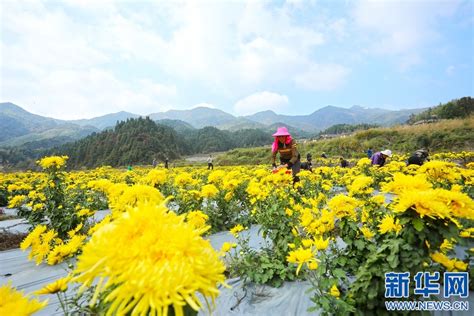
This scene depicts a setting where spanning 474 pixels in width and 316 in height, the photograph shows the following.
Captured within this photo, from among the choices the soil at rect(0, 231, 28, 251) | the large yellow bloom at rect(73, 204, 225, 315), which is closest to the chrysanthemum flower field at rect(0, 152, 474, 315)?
the large yellow bloom at rect(73, 204, 225, 315)

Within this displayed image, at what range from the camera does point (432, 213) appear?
1646 mm

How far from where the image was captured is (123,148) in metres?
70.9

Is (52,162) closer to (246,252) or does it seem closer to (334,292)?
(246,252)

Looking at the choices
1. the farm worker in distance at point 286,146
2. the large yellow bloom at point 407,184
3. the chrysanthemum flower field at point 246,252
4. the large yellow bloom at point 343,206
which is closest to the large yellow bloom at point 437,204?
the chrysanthemum flower field at point 246,252

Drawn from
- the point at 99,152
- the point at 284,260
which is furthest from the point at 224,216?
the point at 99,152

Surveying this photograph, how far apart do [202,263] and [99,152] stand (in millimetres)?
81099

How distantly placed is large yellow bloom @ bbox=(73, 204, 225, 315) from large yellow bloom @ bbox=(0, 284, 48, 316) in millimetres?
342

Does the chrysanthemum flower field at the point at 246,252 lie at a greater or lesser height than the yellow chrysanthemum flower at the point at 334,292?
greater

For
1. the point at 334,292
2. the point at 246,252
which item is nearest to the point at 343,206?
the point at 334,292

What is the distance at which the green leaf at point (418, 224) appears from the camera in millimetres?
1667

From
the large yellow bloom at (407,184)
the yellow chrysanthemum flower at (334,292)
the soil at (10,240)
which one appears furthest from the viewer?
the soil at (10,240)

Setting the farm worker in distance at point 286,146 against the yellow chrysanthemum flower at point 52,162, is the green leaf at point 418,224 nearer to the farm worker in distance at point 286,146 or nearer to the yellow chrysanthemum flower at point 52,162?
the yellow chrysanthemum flower at point 52,162

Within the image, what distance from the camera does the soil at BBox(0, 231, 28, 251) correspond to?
5904 millimetres

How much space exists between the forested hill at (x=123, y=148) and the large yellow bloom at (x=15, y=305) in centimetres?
6947
